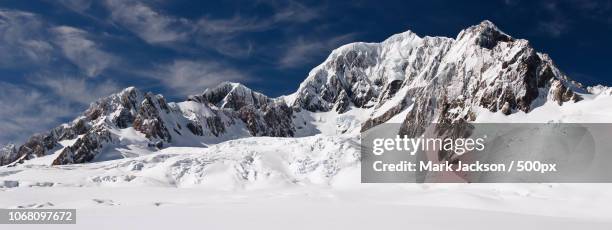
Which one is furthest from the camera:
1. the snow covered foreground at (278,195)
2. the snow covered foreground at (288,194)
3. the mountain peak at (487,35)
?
the mountain peak at (487,35)

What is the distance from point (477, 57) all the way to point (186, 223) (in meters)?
142

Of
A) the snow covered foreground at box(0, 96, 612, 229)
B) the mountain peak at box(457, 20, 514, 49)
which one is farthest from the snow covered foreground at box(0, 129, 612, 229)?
the mountain peak at box(457, 20, 514, 49)

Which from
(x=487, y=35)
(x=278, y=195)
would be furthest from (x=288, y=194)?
(x=487, y=35)

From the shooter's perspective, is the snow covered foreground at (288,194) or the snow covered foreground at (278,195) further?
the snow covered foreground at (288,194)

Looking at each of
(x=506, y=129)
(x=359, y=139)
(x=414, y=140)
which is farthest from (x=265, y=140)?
(x=506, y=129)

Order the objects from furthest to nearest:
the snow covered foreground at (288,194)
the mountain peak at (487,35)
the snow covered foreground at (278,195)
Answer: the mountain peak at (487,35) < the snow covered foreground at (288,194) < the snow covered foreground at (278,195)

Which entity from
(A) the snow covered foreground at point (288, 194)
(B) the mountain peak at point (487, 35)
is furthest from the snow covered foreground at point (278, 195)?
(B) the mountain peak at point (487, 35)

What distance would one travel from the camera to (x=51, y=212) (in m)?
39.5

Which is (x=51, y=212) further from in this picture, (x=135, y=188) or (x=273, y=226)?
(x=135, y=188)

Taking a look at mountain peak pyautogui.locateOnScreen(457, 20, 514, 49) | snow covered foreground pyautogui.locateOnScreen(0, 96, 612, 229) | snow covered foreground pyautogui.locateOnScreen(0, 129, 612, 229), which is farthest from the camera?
mountain peak pyautogui.locateOnScreen(457, 20, 514, 49)

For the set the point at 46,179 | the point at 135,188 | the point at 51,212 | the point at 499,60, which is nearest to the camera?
the point at 51,212

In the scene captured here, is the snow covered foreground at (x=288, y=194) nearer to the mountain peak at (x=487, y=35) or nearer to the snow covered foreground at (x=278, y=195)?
the snow covered foreground at (x=278, y=195)

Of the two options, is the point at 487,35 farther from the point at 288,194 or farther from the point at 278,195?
the point at 278,195

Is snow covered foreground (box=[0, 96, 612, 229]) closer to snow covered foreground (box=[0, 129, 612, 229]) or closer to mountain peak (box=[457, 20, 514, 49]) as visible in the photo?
snow covered foreground (box=[0, 129, 612, 229])
